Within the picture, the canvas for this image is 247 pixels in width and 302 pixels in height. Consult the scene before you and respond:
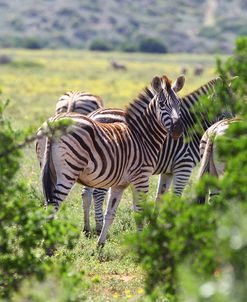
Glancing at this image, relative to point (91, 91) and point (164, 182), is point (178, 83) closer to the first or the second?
point (164, 182)

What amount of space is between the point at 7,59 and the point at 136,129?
47.2 metres

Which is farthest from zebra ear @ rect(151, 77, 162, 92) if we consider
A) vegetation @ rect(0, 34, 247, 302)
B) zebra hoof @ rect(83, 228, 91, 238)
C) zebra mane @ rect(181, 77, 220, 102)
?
vegetation @ rect(0, 34, 247, 302)

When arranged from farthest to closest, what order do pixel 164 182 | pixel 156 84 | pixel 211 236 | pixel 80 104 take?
pixel 80 104, pixel 164 182, pixel 156 84, pixel 211 236

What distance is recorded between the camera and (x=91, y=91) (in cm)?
3688

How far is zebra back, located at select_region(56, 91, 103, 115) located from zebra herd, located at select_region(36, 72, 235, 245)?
1.94m

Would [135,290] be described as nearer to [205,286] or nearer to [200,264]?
[200,264]

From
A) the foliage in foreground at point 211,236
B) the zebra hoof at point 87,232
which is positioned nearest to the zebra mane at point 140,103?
the zebra hoof at point 87,232

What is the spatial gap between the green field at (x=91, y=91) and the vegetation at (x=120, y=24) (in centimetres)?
2830

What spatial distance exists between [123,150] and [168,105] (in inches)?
30.0

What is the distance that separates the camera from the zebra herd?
28.0 ft

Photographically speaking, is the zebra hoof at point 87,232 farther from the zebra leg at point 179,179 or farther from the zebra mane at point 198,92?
the zebra mane at point 198,92

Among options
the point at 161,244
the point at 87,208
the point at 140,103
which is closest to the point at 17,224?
the point at 161,244

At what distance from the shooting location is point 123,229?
10336 mm

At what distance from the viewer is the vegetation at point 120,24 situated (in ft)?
333
